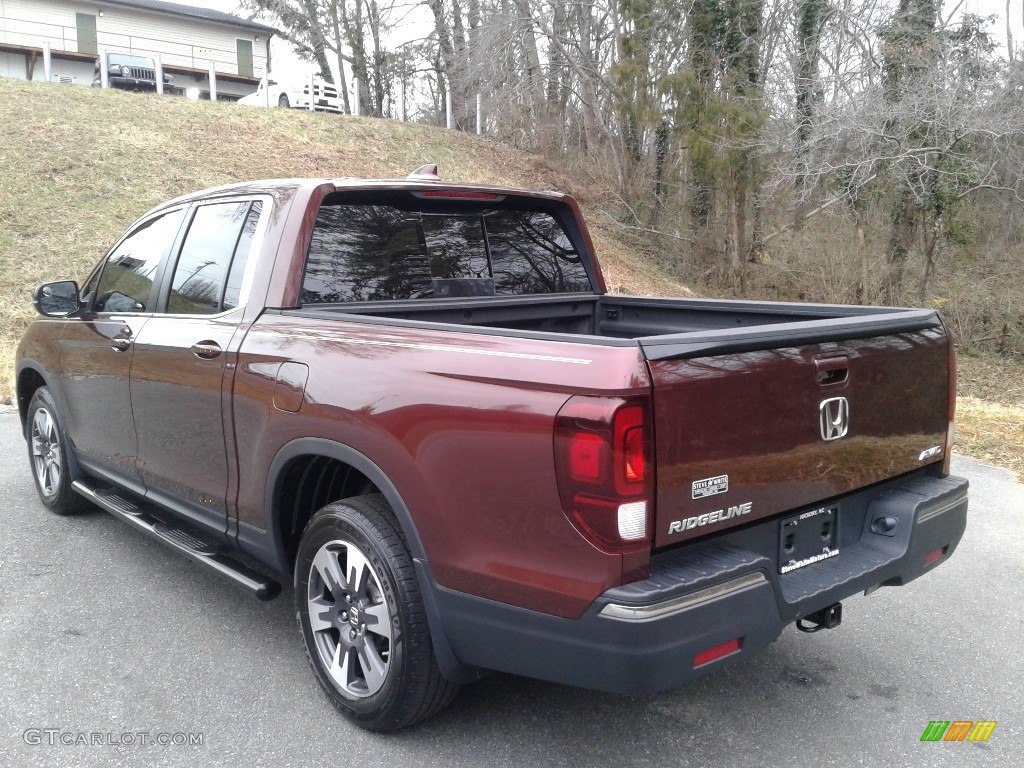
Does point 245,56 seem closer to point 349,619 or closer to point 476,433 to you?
point 349,619

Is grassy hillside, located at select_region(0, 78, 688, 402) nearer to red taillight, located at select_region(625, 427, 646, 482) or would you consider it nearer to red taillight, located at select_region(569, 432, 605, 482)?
red taillight, located at select_region(569, 432, 605, 482)

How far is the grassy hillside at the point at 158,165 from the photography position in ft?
47.5

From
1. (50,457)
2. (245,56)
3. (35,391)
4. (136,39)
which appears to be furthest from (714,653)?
(245,56)

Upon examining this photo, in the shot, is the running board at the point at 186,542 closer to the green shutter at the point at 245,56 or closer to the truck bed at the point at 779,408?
the truck bed at the point at 779,408

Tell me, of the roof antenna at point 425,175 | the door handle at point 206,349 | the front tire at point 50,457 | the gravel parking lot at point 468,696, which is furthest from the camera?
the front tire at point 50,457

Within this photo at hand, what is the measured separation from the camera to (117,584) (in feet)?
14.4

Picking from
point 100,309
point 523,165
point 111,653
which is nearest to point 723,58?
point 523,165

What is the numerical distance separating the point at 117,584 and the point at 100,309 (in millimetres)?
1474

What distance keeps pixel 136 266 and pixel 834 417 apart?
11.8 ft

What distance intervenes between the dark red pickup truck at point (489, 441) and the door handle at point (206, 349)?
1cm

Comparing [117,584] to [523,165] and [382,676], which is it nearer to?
[382,676]

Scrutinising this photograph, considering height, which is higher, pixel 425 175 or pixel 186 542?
pixel 425 175

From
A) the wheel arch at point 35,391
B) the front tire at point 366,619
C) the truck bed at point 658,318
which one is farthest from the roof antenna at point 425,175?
the wheel arch at point 35,391

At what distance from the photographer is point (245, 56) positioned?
43.5m
